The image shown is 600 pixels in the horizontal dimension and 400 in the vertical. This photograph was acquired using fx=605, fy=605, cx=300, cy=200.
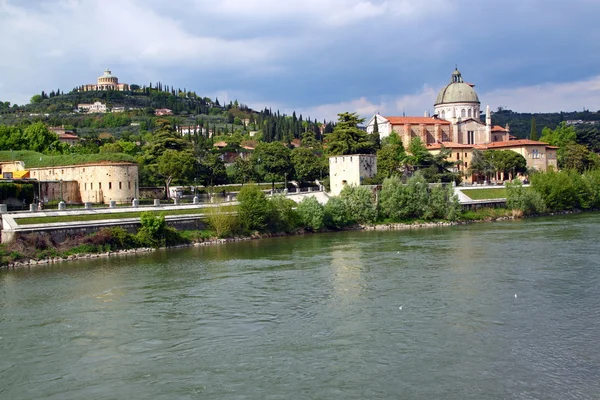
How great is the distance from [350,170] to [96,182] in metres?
20.5

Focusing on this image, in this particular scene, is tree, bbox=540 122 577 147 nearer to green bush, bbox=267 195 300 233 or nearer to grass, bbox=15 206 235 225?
green bush, bbox=267 195 300 233

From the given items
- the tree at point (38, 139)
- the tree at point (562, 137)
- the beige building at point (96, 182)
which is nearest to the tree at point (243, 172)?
the beige building at point (96, 182)

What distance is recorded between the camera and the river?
12.3 meters

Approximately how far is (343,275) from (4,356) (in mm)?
12240

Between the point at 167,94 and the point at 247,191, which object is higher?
the point at 167,94

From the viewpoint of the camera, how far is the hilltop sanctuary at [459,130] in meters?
72.8

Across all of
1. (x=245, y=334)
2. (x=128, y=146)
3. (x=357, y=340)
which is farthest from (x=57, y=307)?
(x=128, y=146)

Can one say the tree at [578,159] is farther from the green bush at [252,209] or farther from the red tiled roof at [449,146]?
the green bush at [252,209]

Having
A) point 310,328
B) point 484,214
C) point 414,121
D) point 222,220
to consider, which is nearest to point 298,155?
point 484,214

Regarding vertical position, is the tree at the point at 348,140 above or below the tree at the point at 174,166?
above

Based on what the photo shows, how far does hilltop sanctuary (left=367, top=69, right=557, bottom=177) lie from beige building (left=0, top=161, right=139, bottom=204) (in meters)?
40.1

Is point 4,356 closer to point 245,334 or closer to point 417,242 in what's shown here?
point 245,334

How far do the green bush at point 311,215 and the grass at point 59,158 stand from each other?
43.8 ft

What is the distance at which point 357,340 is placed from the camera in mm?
14875
